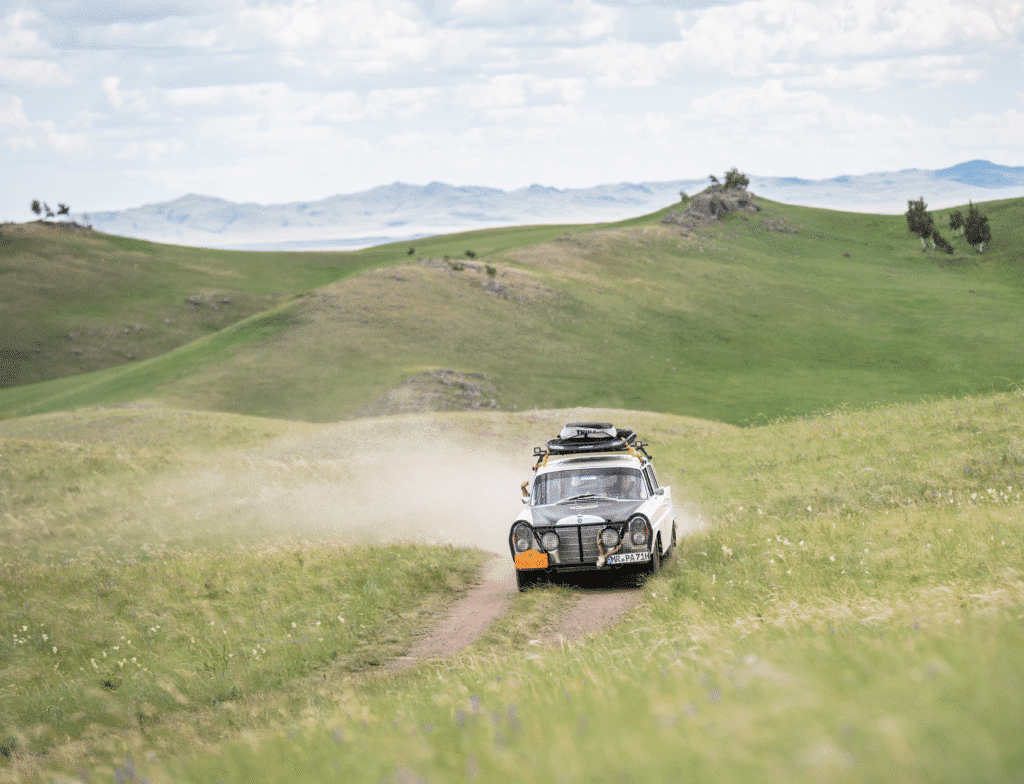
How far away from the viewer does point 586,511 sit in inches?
584

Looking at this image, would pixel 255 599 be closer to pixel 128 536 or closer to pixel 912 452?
pixel 128 536

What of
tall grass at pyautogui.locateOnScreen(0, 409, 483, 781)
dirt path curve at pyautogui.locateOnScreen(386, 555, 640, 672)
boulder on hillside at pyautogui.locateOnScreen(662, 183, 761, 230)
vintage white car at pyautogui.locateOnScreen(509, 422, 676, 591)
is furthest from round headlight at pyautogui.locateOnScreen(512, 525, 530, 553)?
boulder on hillside at pyautogui.locateOnScreen(662, 183, 761, 230)

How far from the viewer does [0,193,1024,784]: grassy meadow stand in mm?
3646

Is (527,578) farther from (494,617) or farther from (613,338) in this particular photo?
(613,338)

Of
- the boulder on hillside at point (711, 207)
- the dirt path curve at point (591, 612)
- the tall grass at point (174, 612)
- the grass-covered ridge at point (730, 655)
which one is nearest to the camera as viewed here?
the grass-covered ridge at point (730, 655)

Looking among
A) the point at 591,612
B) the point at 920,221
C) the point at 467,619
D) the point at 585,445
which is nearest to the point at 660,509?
the point at 585,445

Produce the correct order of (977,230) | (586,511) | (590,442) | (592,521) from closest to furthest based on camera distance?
(592,521) → (586,511) → (590,442) → (977,230)

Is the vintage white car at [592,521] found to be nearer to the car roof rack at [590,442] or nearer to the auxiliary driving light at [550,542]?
the auxiliary driving light at [550,542]

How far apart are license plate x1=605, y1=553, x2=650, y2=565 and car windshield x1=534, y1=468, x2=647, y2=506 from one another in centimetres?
164

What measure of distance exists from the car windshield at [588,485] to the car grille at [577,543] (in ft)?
4.39

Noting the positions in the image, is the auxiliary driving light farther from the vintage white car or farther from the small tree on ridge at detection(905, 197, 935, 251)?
the small tree on ridge at detection(905, 197, 935, 251)

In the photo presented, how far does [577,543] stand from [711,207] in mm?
134962

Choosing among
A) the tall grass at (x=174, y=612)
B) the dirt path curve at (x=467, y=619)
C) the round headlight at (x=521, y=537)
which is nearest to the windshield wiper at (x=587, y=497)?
the round headlight at (x=521, y=537)

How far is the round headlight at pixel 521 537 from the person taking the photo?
47.7 feet
